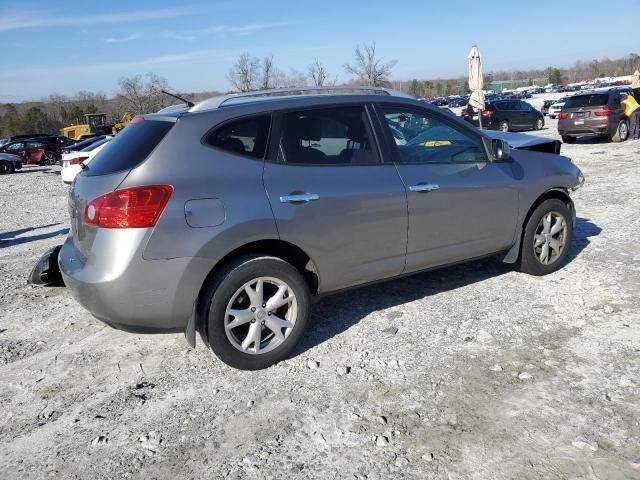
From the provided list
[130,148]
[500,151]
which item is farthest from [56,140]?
[500,151]

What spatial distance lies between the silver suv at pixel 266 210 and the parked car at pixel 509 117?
68.1ft

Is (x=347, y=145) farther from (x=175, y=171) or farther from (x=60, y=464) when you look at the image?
(x=60, y=464)

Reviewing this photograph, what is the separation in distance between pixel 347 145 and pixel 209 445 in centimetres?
220

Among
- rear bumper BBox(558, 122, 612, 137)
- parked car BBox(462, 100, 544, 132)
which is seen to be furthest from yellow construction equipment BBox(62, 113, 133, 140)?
rear bumper BBox(558, 122, 612, 137)

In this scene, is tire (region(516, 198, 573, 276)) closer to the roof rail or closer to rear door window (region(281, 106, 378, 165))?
the roof rail


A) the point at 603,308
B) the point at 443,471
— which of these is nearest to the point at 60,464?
the point at 443,471

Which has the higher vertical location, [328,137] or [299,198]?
[328,137]

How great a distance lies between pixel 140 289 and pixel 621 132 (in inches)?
699

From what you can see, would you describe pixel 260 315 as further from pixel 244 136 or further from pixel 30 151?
pixel 30 151

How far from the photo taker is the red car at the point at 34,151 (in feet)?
92.3

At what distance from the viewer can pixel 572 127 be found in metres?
17.2

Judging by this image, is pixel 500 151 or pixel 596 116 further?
pixel 596 116

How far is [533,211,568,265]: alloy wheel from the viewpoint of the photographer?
5.06 meters

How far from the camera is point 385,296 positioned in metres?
4.88
